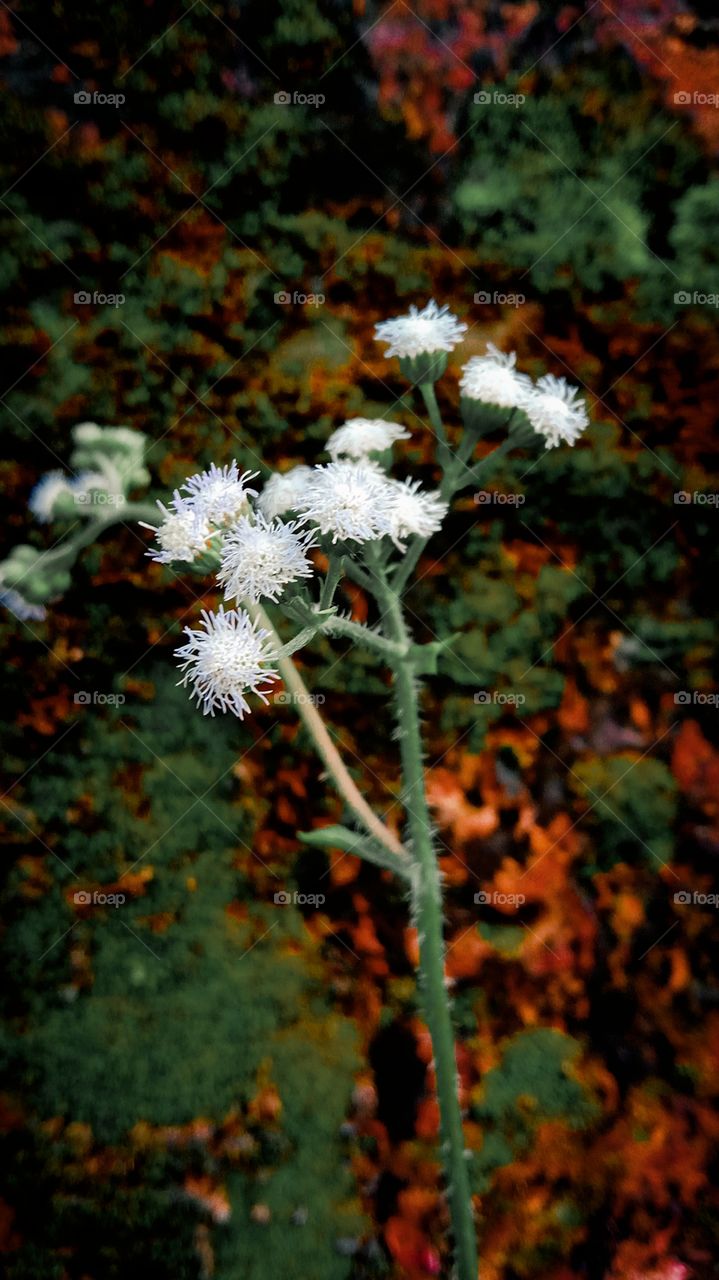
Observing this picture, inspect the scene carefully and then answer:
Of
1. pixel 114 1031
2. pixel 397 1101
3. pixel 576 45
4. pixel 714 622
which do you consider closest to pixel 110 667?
pixel 114 1031

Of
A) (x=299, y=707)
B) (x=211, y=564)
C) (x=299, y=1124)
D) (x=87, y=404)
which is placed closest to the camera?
(x=211, y=564)

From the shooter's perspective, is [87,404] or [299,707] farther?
[87,404]

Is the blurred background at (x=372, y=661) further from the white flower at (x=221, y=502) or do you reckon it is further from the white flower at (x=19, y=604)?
the white flower at (x=221, y=502)

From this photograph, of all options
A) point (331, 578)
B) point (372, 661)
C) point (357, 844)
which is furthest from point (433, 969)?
point (372, 661)

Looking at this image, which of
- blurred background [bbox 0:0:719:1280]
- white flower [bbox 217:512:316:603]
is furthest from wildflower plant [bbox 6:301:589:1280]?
blurred background [bbox 0:0:719:1280]

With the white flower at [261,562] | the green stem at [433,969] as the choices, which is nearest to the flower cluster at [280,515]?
the white flower at [261,562]

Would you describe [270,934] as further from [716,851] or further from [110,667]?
[716,851]
